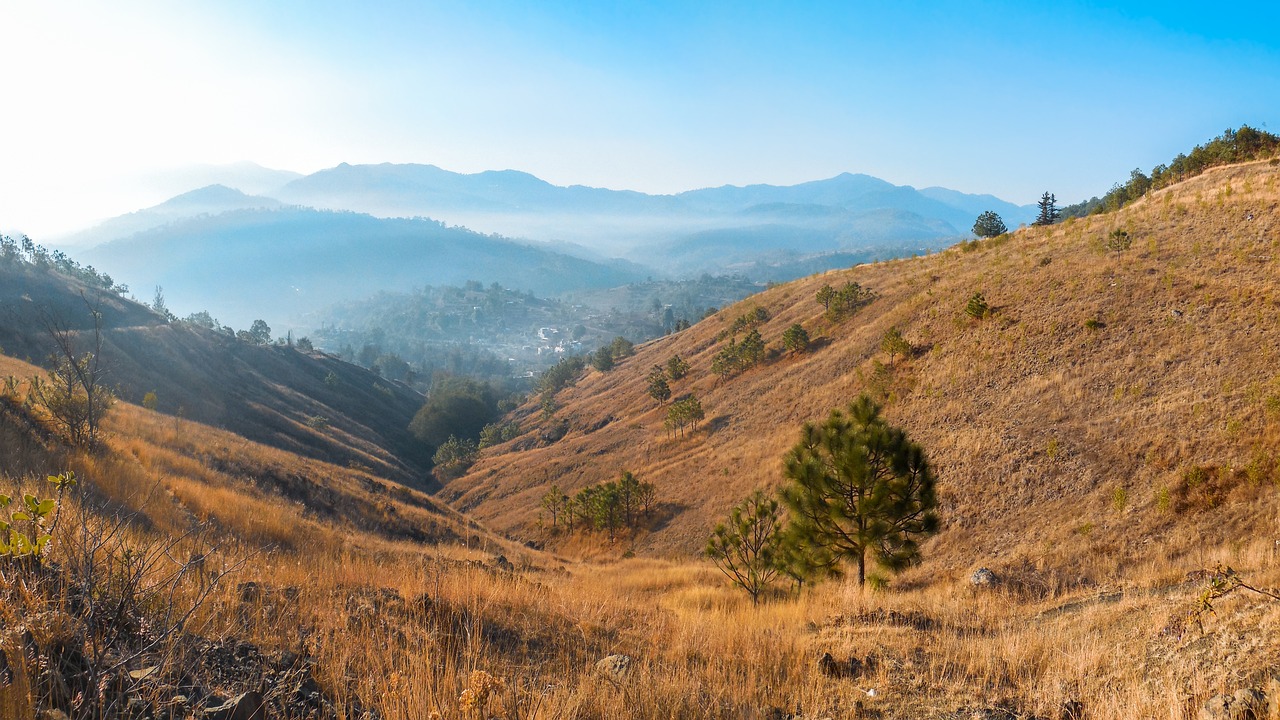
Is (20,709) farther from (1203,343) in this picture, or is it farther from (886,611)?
(1203,343)

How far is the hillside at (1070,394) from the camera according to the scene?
550 inches

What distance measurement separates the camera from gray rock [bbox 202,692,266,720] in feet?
9.98

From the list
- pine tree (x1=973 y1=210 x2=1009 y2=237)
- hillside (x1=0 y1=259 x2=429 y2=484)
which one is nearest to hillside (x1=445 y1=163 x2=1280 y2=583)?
pine tree (x1=973 y1=210 x2=1009 y2=237)

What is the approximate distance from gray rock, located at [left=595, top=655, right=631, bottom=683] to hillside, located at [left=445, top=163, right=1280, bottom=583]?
11.5 metres

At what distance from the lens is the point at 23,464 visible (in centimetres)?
859

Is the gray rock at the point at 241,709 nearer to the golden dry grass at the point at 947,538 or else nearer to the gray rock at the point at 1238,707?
the golden dry grass at the point at 947,538

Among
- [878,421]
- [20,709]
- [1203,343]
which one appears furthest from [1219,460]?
[20,709]

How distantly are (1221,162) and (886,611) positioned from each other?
52932 millimetres

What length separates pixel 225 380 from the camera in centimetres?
7475

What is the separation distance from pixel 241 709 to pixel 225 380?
91.1m

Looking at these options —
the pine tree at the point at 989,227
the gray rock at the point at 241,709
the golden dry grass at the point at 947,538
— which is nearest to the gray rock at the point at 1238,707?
the golden dry grass at the point at 947,538

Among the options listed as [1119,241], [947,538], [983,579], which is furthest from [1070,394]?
[1119,241]

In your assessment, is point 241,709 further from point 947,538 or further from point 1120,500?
point 947,538

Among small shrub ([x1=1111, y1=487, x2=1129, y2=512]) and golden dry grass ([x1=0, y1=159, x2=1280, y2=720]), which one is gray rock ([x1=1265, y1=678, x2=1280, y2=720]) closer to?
golden dry grass ([x1=0, y1=159, x2=1280, y2=720])
